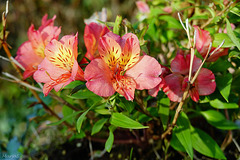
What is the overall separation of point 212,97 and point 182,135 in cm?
16

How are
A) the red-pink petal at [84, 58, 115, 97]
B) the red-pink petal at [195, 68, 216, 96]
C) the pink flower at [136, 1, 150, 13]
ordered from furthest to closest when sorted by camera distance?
the pink flower at [136, 1, 150, 13], the red-pink petal at [195, 68, 216, 96], the red-pink petal at [84, 58, 115, 97]

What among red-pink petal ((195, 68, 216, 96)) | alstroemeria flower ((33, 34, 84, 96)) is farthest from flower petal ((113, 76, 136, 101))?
red-pink petal ((195, 68, 216, 96))

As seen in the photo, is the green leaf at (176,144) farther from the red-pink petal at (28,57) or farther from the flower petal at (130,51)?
the red-pink petal at (28,57)

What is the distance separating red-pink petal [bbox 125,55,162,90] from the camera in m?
0.60

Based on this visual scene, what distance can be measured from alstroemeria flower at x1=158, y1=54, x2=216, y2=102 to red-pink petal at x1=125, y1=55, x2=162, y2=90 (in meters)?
0.09

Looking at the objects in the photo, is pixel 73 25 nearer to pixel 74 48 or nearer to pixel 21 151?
pixel 21 151

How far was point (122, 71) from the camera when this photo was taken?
2.17 feet

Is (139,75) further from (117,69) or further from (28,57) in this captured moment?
(28,57)

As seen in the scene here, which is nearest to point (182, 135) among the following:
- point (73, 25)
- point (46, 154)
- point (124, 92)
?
point (124, 92)

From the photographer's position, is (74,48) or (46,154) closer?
(74,48)

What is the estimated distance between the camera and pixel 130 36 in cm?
61

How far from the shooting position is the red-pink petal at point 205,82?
0.67 m

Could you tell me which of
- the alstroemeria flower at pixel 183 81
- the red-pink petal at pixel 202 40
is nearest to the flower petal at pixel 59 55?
the alstroemeria flower at pixel 183 81

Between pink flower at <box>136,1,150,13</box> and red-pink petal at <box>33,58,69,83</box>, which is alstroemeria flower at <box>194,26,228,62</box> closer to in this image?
red-pink petal at <box>33,58,69,83</box>
